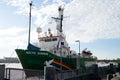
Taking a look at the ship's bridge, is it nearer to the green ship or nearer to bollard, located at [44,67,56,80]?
the green ship

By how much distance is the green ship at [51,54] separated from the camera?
29.2 metres

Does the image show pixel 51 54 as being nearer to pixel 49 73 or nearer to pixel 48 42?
pixel 48 42

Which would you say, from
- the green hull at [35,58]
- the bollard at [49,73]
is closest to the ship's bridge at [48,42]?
the green hull at [35,58]

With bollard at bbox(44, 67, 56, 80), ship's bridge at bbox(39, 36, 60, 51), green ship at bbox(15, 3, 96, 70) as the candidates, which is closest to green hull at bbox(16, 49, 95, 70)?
green ship at bbox(15, 3, 96, 70)

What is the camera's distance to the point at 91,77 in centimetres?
3103

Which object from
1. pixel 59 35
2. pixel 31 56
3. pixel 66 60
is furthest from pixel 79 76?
pixel 59 35

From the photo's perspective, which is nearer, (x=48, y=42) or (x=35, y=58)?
(x=35, y=58)

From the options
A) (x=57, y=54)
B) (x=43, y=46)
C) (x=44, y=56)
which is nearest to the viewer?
(x=44, y=56)

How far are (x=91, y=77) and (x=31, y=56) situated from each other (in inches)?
300

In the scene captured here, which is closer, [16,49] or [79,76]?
[79,76]

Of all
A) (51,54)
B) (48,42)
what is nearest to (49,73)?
(51,54)

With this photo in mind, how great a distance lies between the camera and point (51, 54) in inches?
1149

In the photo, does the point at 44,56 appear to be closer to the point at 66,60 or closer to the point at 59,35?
the point at 66,60

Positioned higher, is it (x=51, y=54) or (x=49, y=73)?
(x=51, y=54)
